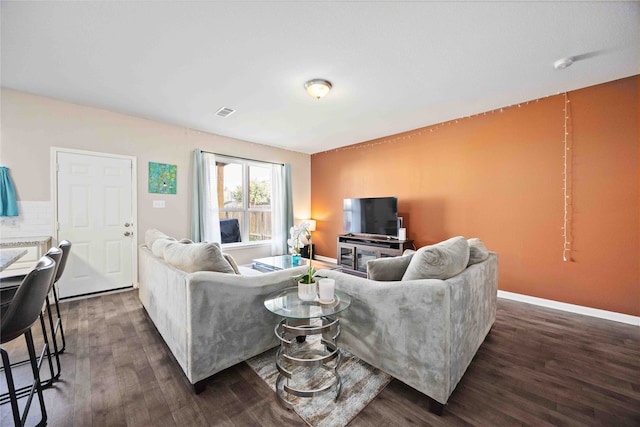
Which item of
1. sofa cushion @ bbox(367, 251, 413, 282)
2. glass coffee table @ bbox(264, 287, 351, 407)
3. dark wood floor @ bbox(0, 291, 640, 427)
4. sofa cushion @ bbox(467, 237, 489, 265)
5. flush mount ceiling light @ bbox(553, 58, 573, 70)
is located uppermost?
flush mount ceiling light @ bbox(553, 58, 573, 70)

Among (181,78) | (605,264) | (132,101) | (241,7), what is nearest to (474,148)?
(605,264)

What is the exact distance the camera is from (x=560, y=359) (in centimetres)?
198

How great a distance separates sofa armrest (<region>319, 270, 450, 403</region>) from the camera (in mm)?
1425

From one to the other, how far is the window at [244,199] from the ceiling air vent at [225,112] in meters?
1.24

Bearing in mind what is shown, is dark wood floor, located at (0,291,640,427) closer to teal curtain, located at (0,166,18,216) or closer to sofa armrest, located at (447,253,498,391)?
sofa armrest, located at (447,253,498,391)

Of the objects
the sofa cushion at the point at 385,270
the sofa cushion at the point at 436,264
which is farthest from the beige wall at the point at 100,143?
the sofa cushion at the point at 436,264

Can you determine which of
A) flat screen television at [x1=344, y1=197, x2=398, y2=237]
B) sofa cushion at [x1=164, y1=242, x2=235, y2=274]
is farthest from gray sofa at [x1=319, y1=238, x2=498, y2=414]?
flat screen television at [x1=344, y1=197, x2=398, y2=237]

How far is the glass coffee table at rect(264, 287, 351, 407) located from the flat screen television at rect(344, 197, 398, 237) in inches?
107

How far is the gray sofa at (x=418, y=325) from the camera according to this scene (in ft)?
4.69

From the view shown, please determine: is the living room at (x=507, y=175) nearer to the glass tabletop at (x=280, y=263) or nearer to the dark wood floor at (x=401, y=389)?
the dark wood floor at (x=401, y=389)

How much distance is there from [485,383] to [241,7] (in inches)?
121

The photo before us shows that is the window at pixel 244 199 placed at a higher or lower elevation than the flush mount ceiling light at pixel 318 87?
lower

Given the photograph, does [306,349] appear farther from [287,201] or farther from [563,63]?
[287,201]

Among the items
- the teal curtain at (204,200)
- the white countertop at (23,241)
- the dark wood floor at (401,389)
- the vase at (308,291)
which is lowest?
the dark wood floor at (401,389)
